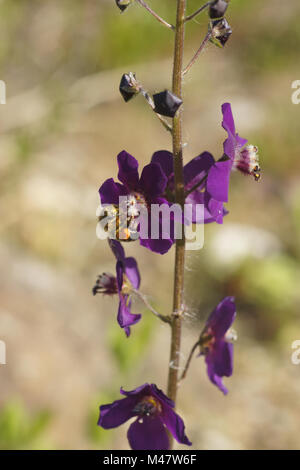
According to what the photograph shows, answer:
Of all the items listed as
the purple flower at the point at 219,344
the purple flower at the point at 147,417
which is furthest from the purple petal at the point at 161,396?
the purple flower at the point at 219,344

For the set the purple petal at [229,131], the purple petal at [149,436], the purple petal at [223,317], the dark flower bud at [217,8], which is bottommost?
the purple petal at [149,436]

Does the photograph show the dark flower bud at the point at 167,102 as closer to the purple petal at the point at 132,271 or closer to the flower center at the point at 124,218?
the flower center at the point at 124,218

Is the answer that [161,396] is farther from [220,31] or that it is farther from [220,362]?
[220,31]

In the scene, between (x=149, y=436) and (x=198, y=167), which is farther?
(x=149, y=436)

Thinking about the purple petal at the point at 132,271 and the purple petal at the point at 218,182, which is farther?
the purple petal at the point at 132,271

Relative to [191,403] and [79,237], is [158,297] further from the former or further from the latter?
[191,403]

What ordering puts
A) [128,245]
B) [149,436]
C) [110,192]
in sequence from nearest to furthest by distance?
[110,192] → [149,436] → [128,245]

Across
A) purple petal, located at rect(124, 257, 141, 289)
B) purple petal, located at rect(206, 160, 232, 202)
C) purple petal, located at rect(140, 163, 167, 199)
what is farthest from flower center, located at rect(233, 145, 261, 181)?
purple petal, located at rect(124, 257, 141, 289)

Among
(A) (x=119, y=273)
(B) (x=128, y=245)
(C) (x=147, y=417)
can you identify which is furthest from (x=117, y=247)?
(B) (x=128, y=245)

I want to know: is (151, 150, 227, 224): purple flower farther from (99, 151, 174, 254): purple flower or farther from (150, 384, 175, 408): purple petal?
(150, 384, 175, 408): purple petal
